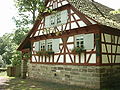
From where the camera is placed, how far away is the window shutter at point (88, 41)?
12953 millimetres

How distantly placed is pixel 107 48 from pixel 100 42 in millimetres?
1014

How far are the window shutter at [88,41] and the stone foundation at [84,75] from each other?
1400mm

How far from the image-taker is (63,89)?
1262cm

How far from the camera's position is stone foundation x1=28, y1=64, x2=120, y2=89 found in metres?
12.6

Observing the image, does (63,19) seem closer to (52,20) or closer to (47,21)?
(52,20)

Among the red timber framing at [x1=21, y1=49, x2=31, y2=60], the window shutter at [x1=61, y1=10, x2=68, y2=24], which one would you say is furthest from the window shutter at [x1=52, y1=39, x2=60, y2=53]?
the red timber framing at [x1=21, y1=49, x2=31, y2=60]

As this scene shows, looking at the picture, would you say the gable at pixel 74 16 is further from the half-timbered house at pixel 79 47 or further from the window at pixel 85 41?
the window at pixel 85 41

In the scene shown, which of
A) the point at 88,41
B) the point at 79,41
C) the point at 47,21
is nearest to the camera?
the point at 88,41

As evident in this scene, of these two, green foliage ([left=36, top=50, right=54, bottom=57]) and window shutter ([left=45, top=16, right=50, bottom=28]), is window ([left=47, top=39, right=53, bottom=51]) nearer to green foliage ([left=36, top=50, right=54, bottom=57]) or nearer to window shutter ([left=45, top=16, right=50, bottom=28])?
green foliage ([left=36, top=50, right=54, bottom=57])

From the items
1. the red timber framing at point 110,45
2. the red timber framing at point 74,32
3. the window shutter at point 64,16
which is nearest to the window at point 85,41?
the red timber framing at point 74,32

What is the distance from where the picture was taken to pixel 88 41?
13.2m

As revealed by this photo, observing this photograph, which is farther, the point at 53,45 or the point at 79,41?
the point at 53,45

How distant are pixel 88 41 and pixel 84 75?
8.02 ft

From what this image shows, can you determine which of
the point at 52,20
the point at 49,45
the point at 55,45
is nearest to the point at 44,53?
the point at 49,45
